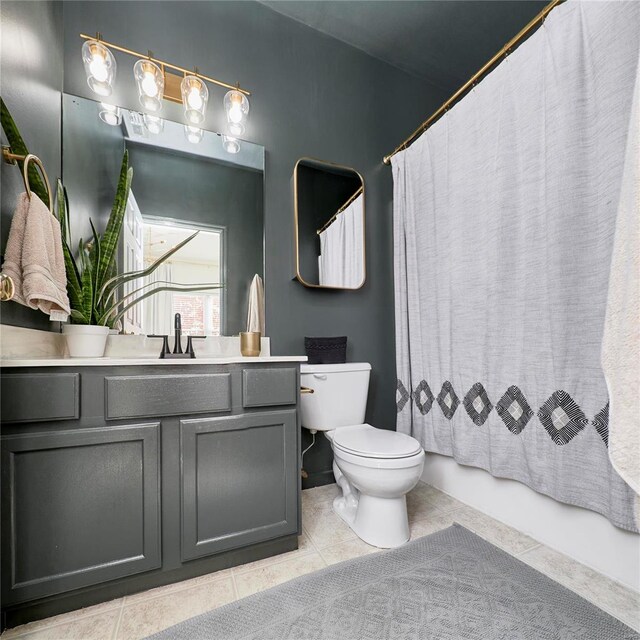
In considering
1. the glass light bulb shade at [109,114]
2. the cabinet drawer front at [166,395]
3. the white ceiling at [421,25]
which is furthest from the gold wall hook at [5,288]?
the white ceiling at [421,25]

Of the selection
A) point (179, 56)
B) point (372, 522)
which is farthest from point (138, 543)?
point (179, 56)

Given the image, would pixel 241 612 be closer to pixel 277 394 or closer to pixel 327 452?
pixel 277 394

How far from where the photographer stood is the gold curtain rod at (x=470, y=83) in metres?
1.34

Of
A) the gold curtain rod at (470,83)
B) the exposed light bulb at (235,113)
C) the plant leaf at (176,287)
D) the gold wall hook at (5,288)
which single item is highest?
the gold curtain rod at (470,83)

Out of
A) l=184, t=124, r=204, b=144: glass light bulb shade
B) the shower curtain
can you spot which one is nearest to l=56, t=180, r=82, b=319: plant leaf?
l=184, t=124, r=204, b=144: glass light bulb shade

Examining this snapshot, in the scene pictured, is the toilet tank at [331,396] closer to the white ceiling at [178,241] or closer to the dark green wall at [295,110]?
the dark green wall at [295,110]

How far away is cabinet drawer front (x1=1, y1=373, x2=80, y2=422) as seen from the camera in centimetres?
95

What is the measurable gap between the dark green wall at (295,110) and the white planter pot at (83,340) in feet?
2.68

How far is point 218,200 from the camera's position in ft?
5.69

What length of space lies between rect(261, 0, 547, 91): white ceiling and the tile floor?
2.78 m

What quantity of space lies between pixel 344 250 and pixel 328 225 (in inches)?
7.1

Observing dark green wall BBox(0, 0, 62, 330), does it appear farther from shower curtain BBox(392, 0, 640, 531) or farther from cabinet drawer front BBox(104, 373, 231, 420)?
shower curtain BBox(392, 0, 640, 531)

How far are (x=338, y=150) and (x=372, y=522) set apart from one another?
206 cm

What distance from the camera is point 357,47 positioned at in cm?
219
